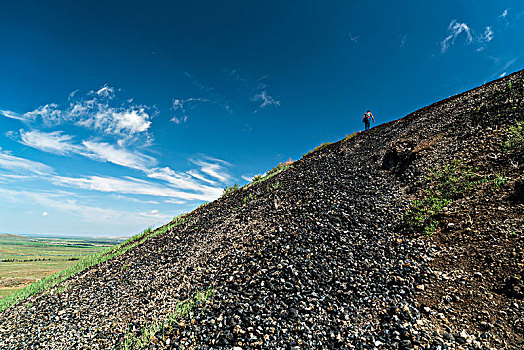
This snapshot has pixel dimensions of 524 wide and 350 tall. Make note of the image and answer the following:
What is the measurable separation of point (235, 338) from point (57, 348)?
7.32 metres

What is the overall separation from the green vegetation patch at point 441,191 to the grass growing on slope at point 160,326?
920 centimetres

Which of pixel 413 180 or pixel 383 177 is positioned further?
pixel 383 177

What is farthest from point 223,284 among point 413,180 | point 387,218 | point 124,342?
Answer: point 413,180

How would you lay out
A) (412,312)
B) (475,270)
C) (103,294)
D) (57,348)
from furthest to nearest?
(103,294) < (57,348) < (475,270) < (412,312)

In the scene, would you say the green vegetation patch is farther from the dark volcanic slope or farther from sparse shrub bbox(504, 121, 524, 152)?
sparse shrub bbox(504, 121, 524, 152)

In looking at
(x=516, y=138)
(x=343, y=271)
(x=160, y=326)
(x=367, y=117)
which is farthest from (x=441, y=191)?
(x=367, y=117)

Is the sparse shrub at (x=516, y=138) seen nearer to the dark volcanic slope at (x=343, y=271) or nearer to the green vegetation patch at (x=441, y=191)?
the dark volcanic slope at (x=343, y=271)

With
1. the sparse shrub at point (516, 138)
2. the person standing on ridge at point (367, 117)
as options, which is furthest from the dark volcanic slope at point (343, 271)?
the person standing on ridge at point (367, 117)

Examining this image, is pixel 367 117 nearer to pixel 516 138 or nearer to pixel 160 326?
pixel 516 138

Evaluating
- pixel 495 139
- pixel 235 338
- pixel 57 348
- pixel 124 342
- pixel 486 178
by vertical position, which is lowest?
pixel 57 348

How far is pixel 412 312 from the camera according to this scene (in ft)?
20.4

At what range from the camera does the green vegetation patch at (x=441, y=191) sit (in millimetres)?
9773

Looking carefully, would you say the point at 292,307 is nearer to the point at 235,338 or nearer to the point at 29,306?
the point at 235,338

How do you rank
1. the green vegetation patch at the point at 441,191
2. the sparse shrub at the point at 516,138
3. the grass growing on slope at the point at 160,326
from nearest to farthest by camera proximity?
the grass growing on slope at the point at 160,326
the green vegetation patch at the point at 441,191
the sparse shrub at the point at 516,138
